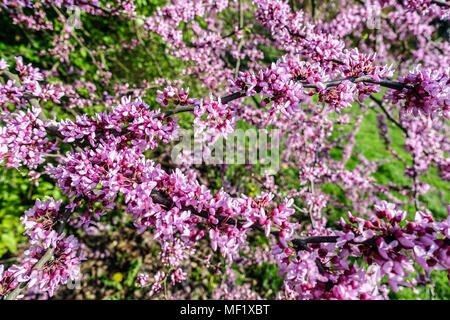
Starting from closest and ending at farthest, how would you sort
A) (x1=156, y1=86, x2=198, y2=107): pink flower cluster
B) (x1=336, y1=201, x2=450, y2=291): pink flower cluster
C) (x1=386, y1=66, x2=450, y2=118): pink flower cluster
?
(x1=336, y1=201, x2=450, y2=291): pink flower cluster
(x1=386, y1=66, x2=450, y2=118): pink flower cluster
(x1=156, y1=86, x2=198, y2=107): pink flower cluster

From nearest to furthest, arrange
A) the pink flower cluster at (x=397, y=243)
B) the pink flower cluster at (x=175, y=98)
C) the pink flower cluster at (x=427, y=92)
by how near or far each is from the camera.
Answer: the pink flower cluster at (x=397, y=243) → the pink flower cluster at (x=427, y=92) → the pink flower cluster at (x=175, y=98)

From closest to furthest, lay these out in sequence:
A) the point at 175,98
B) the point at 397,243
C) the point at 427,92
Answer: the point at 397,243, the point at 427,92, the point at 175,98

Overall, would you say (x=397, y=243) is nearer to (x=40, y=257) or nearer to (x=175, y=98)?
(x=175, y=98)

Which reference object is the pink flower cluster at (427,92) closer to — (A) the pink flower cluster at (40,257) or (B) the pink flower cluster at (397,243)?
(B) the pink flower cluster at (397,243)

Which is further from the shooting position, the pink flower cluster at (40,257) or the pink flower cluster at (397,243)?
the pink flower cluster at (40,257)

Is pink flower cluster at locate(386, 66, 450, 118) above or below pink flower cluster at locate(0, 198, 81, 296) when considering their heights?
above

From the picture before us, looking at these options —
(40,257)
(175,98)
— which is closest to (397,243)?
(175,98)

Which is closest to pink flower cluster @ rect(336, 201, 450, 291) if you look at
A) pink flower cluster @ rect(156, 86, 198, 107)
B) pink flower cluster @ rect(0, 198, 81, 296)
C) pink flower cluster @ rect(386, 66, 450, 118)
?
pink flower cluster @ rect(386, 66, 450, 118)

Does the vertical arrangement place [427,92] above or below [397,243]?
above

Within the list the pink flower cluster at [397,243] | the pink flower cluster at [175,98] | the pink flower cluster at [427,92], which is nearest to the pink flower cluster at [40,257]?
the pink flower cluster at [175,98]

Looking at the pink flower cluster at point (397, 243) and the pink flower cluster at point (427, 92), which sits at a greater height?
the pink flower cluster at point (427, 92)

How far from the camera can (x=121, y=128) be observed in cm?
215

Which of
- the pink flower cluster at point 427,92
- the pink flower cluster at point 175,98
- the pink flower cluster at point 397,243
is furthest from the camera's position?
the pink flower cluster at point 175,98

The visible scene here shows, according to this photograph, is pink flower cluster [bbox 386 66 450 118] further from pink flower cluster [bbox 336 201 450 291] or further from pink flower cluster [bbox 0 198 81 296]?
pink flower cluster [bbox 0 198 81 296]
